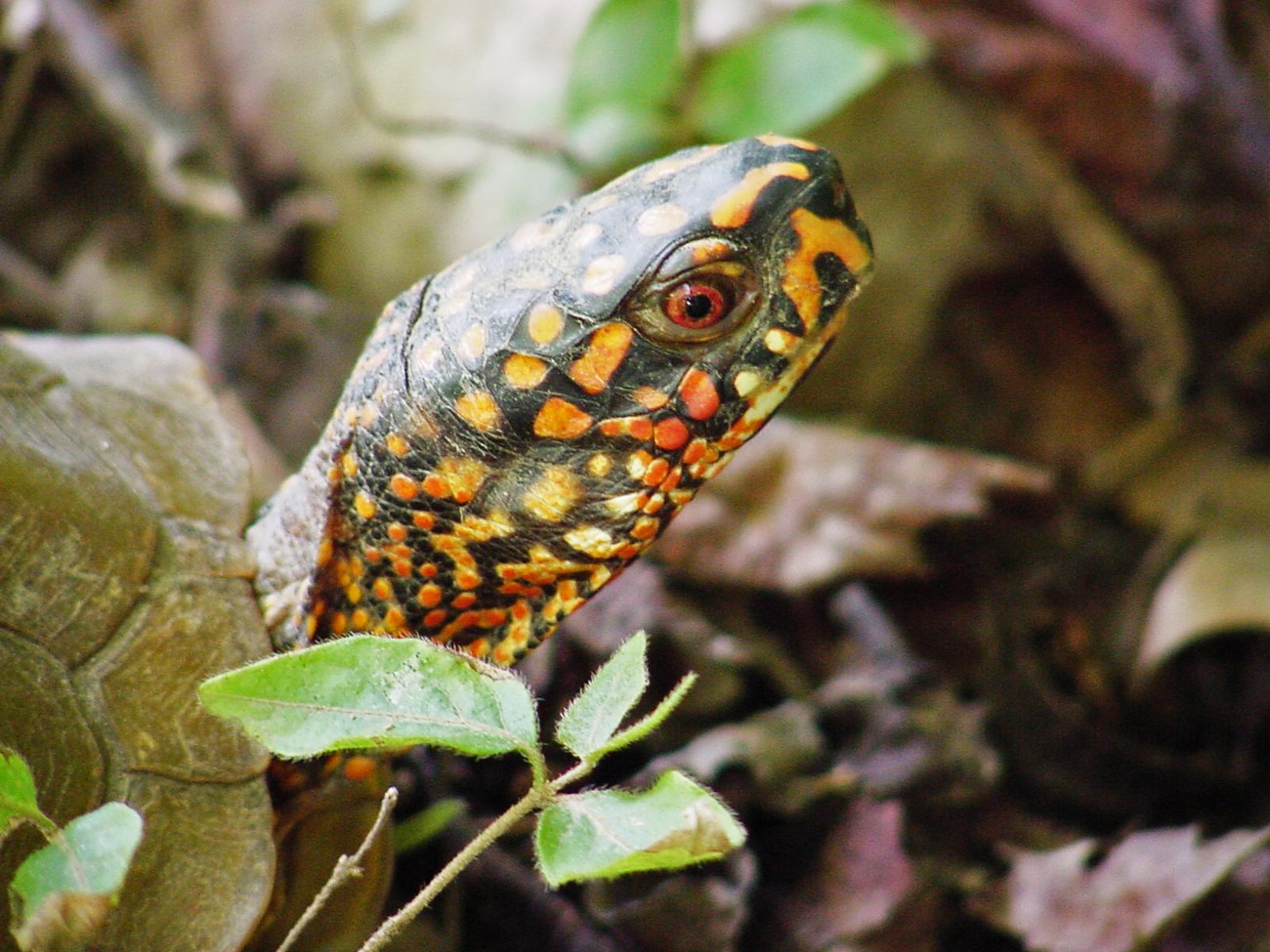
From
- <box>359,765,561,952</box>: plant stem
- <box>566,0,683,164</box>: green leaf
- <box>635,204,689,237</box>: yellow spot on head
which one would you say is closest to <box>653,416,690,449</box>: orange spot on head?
<box>635,204,689,237</box>: yellow spot on head

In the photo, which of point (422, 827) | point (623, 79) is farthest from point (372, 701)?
point (623, 79)

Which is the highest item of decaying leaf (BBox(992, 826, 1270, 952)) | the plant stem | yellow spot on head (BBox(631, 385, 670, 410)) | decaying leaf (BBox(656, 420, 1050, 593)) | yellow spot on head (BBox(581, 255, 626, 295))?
yellow spot on head (BBox(581, 255, 626, 295))

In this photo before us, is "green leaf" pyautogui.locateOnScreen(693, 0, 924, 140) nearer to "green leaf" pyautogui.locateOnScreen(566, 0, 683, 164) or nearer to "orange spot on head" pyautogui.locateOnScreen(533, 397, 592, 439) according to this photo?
"green leaf" pyautogui.locateOnScreen(566, 0, 683, 164)

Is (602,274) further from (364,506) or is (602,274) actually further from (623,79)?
(623,79)

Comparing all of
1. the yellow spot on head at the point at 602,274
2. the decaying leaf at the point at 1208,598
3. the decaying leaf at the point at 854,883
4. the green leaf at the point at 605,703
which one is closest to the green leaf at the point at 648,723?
the green leaf at the point at 605,703

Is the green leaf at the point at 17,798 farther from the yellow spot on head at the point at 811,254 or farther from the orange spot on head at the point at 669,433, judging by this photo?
the yellow spot on head at the point at 811,254

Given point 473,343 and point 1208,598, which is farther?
point 1208,598

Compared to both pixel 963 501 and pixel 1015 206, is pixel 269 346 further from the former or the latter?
pixel 1015 206
